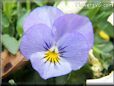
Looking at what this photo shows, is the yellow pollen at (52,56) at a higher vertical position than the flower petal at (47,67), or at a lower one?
higher

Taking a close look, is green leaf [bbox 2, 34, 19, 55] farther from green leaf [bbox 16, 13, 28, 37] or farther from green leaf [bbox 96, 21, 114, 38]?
green leaf [bbox 96, 21, 114, 38]

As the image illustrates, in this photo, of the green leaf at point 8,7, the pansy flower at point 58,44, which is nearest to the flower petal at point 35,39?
the pansy flower at point 58,44

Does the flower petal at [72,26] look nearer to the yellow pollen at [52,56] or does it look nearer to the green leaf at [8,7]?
the yellow pollen at [52,56]

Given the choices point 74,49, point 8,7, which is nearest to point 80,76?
point 74,49

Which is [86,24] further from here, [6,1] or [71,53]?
[6,1]

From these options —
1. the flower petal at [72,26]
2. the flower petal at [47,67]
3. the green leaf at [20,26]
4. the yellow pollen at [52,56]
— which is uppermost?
the flower petal at [72,26]

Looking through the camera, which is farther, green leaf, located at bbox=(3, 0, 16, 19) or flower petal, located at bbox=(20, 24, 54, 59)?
green leaf, located at bbox=(3, 0, 16, 19)

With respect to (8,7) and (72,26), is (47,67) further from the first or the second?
(8,7)

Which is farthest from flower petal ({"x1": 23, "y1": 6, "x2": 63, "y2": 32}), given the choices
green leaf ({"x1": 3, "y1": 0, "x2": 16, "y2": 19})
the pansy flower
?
green leaf ({"x1": 3, "y1": 0, "x2": 16, "y2": 19})
